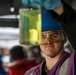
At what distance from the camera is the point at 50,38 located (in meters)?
1.78

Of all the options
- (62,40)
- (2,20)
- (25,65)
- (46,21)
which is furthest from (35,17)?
(25,65)

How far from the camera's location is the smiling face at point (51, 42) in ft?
5.73

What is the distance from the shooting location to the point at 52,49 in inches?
69.5

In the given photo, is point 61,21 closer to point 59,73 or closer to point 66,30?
point 66,30

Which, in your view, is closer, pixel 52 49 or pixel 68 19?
pixel 68 19

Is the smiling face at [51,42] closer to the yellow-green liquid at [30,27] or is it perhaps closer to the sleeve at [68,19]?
the yellow-green liquid at [30,27]

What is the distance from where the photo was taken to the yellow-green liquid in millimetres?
1298

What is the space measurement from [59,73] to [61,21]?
1.70 ft

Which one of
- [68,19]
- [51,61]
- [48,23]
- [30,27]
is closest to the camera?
[68,19]

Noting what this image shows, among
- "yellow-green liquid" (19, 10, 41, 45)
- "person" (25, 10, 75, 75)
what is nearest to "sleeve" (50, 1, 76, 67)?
"yellow-green liquid" (19, 10, 41, 45)

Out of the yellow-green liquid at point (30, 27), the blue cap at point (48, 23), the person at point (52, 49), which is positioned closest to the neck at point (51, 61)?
the person at point (52, 49)

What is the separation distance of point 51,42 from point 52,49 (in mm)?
49

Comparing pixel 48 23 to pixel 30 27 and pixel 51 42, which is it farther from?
pixel 30 27

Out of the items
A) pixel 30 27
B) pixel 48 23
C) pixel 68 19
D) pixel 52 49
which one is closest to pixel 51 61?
pixel 52 49
